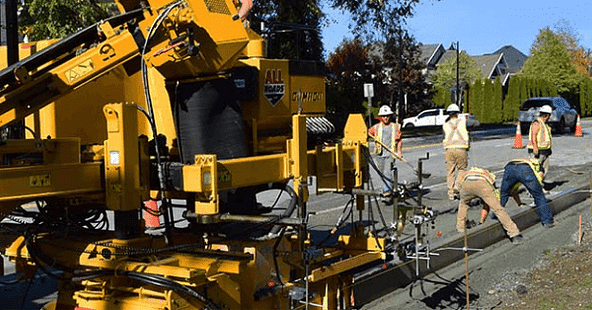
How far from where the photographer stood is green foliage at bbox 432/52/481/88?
59119mm

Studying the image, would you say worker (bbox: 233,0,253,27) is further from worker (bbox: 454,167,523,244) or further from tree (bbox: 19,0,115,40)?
tree (bbox: 19,0,115,40)

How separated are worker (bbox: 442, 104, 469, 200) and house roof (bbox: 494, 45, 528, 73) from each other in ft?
321

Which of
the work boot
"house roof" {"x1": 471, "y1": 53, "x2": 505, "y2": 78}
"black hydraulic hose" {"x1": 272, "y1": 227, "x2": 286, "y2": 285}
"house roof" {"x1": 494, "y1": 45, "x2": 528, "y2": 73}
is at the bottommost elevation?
the work boot

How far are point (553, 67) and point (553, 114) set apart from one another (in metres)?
34.9

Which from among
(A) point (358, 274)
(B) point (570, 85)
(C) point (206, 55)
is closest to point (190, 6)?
(C) point (206, 55)

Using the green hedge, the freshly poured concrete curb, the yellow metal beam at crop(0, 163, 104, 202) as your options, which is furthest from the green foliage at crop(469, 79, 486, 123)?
the yellow metal beam at crop(0, 163, 104, 202)

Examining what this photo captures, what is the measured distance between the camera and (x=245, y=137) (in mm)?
6242

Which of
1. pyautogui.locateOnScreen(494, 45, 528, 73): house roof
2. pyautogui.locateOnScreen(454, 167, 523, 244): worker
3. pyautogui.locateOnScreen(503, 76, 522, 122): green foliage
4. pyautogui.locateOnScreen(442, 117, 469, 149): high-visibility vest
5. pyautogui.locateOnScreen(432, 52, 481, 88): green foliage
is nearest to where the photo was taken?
pyautogui.locateOnScreen(454, 167, 523, 244): worker

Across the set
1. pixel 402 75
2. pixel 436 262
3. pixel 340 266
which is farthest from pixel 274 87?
pixel 402 75

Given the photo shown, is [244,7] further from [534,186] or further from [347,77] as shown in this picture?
[347,77]

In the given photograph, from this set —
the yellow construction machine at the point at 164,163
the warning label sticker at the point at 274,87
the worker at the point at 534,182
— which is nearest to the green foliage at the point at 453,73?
the worker at the point at 534,182

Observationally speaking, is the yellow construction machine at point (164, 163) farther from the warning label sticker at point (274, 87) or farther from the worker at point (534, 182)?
the worker at point (534, 182)

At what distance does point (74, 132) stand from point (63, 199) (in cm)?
60

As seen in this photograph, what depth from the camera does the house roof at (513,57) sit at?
363ft
